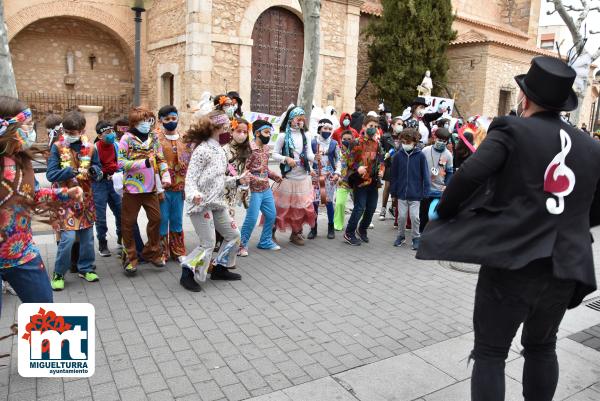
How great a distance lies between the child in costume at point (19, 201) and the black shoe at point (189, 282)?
2001 mm

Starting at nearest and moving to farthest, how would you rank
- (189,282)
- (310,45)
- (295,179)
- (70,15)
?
1. (189,282)
2. (295,179)
3. (310,45)
4. (70,15)

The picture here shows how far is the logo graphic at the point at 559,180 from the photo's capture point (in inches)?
93.5

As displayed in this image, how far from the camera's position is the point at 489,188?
253 cm

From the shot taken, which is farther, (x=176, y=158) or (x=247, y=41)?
(x=247, y=41)

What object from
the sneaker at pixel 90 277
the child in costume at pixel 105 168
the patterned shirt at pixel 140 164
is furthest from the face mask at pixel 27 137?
the child in costume at pixel 105 168

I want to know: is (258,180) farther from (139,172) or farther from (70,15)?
(70,15)

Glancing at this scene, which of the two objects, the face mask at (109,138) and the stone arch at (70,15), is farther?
the stone arch at (70,15)

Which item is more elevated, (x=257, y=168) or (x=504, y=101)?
(x=504, y=101)

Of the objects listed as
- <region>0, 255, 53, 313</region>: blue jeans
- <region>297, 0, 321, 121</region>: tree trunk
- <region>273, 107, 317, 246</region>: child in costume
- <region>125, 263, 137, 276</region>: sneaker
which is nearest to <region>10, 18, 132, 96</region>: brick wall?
<region>297, 0, 321, 121</region>: tree trunk

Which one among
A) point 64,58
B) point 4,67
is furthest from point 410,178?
point 64,58

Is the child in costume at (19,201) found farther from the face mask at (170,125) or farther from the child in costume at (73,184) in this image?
the face mask at (170,125)

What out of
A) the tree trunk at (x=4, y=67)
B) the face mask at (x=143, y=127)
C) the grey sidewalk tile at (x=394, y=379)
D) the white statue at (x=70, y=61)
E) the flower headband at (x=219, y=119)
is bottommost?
the grey sidewalk tile at (x=394, y=379)

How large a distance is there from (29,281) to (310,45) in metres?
8.82

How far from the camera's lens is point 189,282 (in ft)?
16.9
